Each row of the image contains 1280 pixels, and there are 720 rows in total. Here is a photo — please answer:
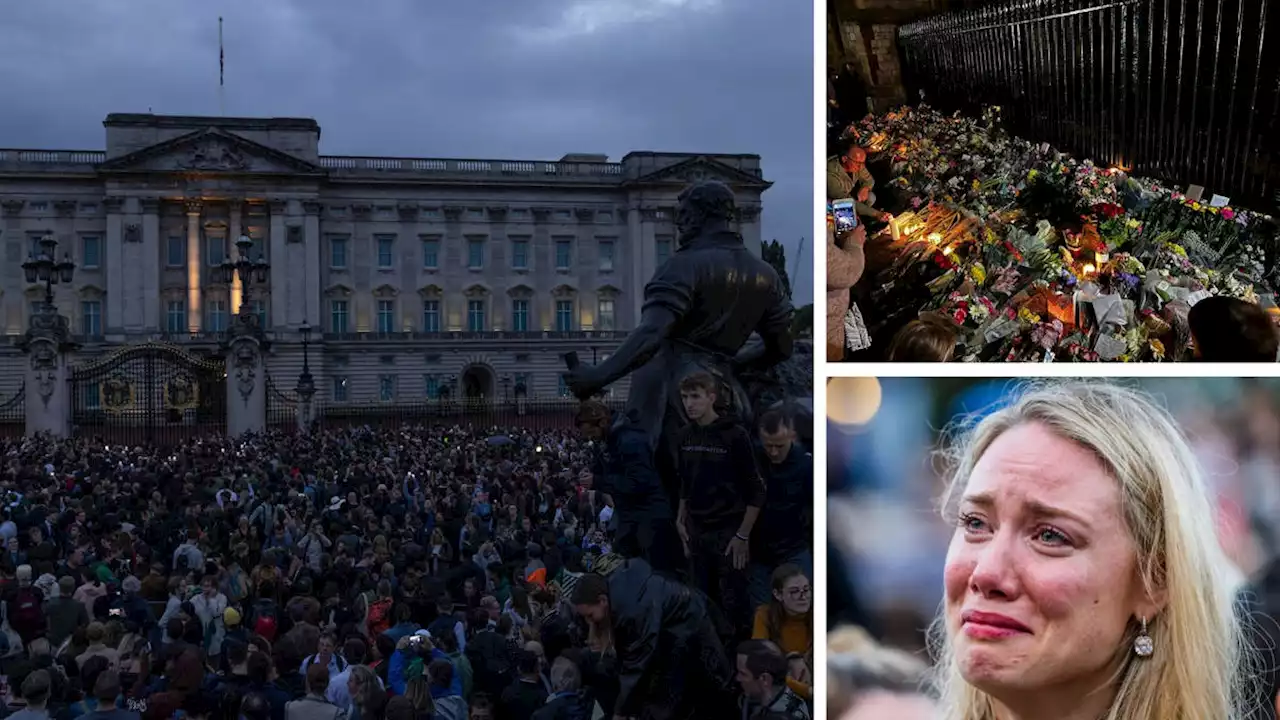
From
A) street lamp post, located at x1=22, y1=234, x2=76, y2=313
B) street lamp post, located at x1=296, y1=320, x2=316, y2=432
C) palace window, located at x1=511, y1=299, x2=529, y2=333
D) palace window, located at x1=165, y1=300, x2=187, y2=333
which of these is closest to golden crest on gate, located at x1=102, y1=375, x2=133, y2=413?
street lamp post, located at x1=22, y1=234, x2=76, y2=313

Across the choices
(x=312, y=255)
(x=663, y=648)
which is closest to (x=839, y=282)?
(x=663, y=648)

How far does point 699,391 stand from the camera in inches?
165

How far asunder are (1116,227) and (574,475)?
5803 millimetres

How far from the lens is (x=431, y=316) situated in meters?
11.9

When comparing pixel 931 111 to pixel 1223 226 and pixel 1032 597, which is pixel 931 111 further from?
pixel 1032 597

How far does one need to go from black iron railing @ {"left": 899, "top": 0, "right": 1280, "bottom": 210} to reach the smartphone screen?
47 centimetres

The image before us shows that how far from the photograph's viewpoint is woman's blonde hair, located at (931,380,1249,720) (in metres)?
3.06

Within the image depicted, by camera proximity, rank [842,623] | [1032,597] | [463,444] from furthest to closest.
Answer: [463,444] → [842,623] → [1032,597]

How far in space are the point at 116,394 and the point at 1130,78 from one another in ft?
31.6

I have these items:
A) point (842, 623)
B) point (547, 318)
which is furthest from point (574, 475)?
point (842, 623)

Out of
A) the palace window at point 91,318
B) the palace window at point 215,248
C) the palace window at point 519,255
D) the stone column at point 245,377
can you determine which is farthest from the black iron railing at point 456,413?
the palace window at point 91,318

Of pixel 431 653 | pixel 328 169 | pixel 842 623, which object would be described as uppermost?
pixel 328 169

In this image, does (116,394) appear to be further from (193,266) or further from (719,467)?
(719,467)

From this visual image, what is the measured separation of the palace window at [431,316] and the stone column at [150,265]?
2.60 m
